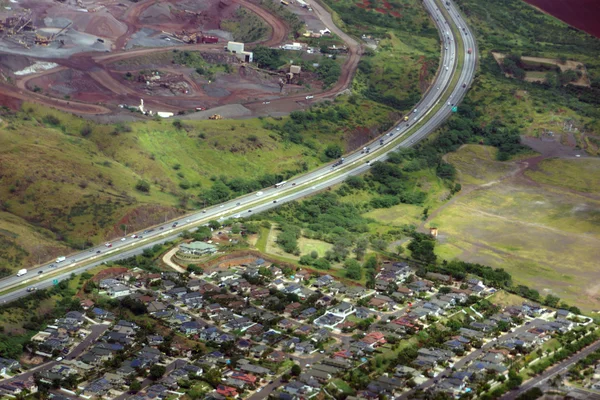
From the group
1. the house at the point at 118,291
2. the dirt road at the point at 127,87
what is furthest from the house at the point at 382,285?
the dirt road at the point at 127,87

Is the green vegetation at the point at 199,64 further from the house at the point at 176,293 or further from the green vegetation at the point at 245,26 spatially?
the house at the point at 176,293

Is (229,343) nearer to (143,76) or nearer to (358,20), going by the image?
(143,76)

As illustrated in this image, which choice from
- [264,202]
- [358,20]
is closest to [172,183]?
[264,202]

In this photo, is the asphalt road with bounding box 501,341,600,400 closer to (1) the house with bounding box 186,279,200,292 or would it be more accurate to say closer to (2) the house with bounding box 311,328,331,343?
(2) the house with bounding box 311,328,331,343

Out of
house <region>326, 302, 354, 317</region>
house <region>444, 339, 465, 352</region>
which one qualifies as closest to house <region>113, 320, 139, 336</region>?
house <region>326, 302, 354, 317</region>

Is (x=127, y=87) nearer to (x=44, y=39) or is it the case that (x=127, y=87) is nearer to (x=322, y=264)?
(x=44, y=39)

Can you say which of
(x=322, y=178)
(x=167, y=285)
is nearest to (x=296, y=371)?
(x=167, y=285)
